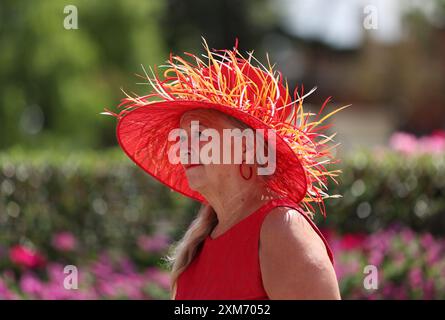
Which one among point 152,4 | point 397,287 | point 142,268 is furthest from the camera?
point 152,4

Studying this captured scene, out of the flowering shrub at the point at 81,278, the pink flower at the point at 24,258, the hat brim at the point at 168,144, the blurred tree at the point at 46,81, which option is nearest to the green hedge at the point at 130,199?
the flowering shrub at the point at 81,278

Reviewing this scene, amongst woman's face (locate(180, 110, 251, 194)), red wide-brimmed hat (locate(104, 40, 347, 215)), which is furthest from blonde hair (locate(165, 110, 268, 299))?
red wide-brimmed hat (locate(104, 40, 347, 215))

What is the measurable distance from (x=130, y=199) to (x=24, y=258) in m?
1.19

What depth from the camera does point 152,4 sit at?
2172 centimetres

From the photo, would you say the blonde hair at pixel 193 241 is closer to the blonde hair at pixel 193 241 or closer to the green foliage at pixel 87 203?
the blonde hair at pixel 193 241

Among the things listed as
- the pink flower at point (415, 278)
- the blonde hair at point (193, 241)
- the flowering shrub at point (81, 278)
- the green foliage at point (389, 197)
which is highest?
the blonde hair at point (193, 241)

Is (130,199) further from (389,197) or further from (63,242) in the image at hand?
(389,197)

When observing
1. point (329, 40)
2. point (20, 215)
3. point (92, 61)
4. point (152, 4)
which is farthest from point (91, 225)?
point (329, 40)

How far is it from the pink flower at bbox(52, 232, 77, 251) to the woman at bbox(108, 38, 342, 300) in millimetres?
4068

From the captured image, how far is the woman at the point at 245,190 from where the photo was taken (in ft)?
7.20

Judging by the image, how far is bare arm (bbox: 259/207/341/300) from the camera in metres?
2.15

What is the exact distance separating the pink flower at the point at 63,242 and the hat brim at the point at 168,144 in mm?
3836
